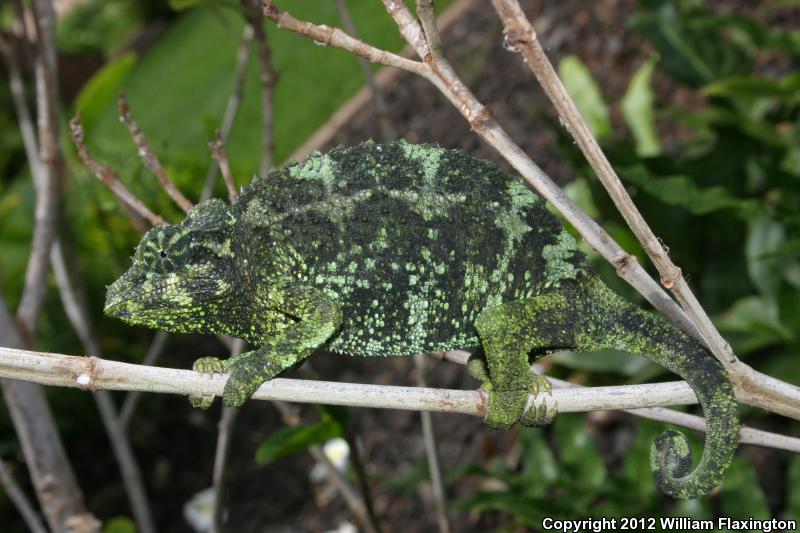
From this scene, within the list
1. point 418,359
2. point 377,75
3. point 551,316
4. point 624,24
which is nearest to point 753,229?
point 418,359

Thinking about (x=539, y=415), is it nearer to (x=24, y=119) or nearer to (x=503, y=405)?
(x=503, y=405)

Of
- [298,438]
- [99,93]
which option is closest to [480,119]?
[298,438]

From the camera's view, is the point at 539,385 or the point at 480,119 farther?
the point at 539,385

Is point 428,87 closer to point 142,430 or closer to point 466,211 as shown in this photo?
point 142,430

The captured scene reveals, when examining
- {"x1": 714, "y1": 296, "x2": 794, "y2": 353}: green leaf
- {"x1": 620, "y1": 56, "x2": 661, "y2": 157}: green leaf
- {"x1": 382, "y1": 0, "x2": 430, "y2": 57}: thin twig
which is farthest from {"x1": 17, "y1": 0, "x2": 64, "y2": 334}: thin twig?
{"x1": 620, "y1": 56, "x2": 661, "y2": 157}: green leaf

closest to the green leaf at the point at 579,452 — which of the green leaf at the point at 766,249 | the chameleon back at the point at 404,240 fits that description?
the green leaf at the point at 766,249

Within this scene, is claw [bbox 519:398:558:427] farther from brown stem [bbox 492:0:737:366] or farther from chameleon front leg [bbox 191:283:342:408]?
chameleon front leg [bbox 191:283:342:408]
